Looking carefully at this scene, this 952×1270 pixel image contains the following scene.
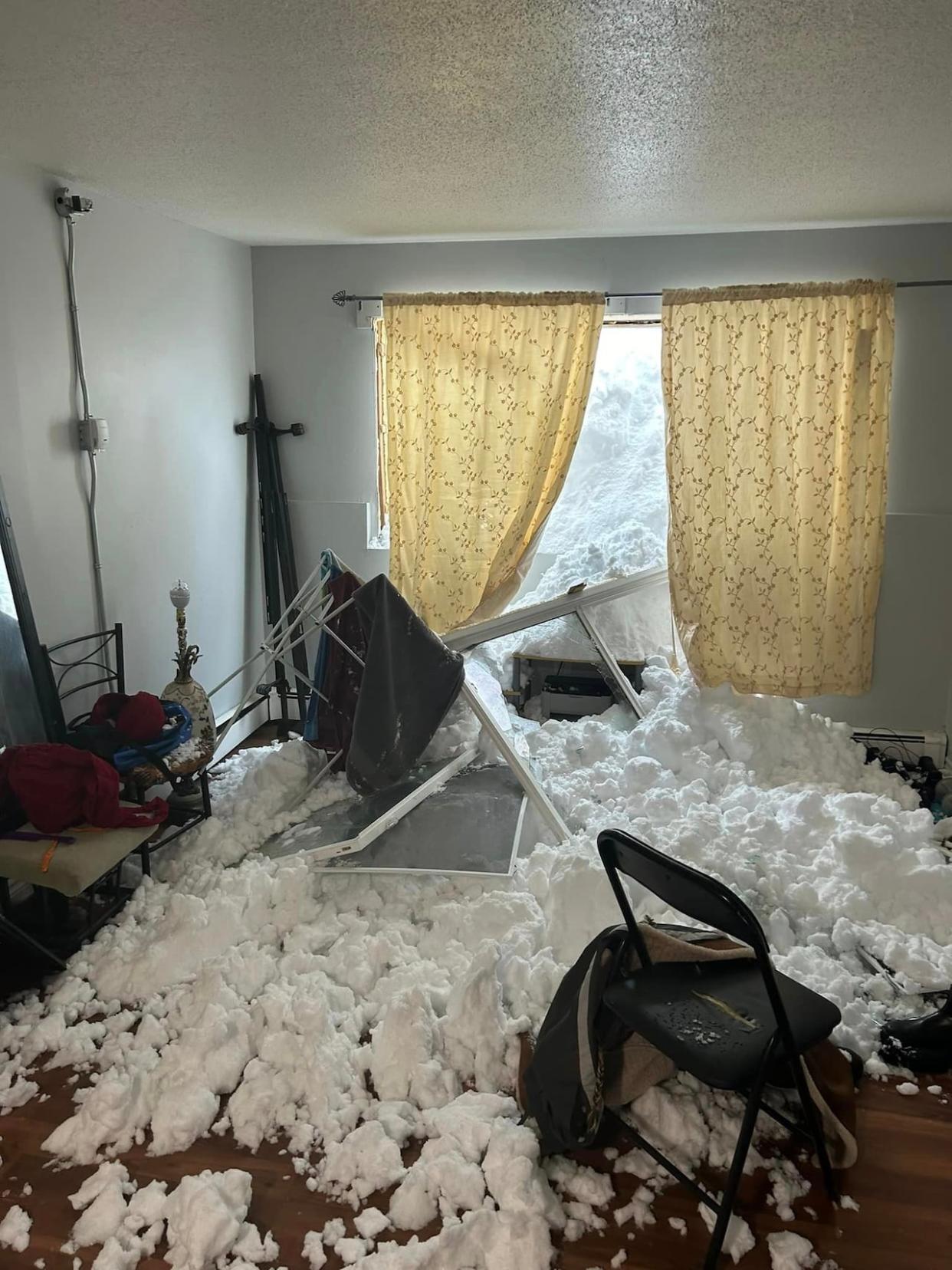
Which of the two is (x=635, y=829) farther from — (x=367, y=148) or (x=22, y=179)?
(x=22, y=179)

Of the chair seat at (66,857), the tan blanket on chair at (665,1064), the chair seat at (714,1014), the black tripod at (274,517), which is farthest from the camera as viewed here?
the black tripod at (274,517)

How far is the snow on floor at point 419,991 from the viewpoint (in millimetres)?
1681

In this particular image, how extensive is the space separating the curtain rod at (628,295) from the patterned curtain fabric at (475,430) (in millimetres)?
128

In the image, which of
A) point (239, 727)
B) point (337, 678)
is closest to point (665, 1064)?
point (337, 678)

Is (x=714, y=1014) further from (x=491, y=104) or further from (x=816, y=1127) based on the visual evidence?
(x=491, y=104)

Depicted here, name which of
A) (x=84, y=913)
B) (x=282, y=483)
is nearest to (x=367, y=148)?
(x=282, y=483)

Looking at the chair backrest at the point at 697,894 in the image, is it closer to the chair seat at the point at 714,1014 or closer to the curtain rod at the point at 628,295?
the chair seat at the point at 714,1014

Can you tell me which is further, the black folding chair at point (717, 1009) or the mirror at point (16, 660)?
the mirror at point (16, 660)

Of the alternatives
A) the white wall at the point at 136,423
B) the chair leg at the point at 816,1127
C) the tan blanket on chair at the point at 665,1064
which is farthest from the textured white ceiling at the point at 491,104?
the chair leg at the point at 816,1127

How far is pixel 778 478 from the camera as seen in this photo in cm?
367

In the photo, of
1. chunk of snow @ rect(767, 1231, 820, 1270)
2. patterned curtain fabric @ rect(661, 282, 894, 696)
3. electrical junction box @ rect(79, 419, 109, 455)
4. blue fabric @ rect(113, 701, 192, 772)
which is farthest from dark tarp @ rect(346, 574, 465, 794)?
chunk of snow @ rect(767, 1231, 820, 1270)

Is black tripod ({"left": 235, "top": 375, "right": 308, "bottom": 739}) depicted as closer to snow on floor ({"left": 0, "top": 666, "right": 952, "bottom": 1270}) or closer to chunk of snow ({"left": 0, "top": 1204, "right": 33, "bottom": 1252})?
snow on floor ({"left": 0, "top": 666, "right": 952, "bottom": 1270})

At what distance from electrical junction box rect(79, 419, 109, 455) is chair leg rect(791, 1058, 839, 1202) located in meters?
2.73

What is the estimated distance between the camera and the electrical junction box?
9.78 ft
